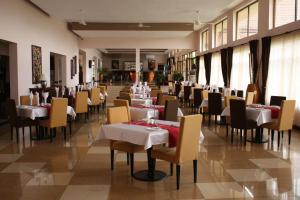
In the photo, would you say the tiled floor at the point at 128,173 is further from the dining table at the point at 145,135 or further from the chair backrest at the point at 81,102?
the chair backrest at the point at 81,102

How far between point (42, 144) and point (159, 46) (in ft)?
38.6

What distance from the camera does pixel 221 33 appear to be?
47.3 ft

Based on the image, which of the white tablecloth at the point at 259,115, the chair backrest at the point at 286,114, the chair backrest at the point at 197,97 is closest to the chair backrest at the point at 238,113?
the white tablecloth at the point at 259,115

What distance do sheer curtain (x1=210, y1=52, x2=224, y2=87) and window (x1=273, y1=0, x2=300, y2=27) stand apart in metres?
5.16

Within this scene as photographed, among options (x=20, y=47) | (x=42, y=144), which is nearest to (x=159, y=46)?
(x=20, y=47)

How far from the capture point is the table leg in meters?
4.33

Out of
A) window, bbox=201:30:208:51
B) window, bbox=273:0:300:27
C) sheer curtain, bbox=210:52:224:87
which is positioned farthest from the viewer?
window, bbox=201:30:208:51

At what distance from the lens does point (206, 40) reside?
55.6ft

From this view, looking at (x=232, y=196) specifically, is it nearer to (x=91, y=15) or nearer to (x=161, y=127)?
(x=161, y=127)

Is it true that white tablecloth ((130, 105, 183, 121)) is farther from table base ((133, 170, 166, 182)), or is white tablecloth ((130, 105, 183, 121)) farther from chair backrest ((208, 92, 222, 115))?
chair backrest ((208, 92, 222, 115))

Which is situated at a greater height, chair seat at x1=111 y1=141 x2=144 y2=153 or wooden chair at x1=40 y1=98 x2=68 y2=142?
wooden chair at x1=40 y1=98 x2=68 y2=142

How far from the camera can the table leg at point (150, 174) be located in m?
4.33

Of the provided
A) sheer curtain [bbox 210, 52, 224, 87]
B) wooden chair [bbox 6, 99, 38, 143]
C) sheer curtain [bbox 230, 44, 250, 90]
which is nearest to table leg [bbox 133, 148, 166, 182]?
wooden chair [bbox 6, 99, 38, 143]

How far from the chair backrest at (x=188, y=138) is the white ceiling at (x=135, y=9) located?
6408 mm
